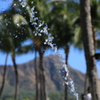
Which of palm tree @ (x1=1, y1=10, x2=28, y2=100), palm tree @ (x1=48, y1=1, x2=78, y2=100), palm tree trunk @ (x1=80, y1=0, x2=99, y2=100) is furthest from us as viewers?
palm tree @ (x1=48, y1=1, x2=78, y2=100)

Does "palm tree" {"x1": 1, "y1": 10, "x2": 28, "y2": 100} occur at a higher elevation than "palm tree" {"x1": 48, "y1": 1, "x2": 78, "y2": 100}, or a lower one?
lower

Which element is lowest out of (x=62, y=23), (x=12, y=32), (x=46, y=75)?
(x=46, y=75)

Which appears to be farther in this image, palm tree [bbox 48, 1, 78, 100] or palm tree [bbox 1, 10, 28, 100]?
palm tree [bbox 48, 1, 78, 100]

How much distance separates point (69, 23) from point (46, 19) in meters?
2.34

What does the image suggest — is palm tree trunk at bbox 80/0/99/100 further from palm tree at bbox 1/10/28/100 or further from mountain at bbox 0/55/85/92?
mountain at bbox 0/55/85/92

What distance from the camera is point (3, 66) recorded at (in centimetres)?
2266

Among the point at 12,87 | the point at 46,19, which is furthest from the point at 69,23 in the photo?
the point at 12,87

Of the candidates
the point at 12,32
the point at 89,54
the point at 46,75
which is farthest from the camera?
the point at 46,75

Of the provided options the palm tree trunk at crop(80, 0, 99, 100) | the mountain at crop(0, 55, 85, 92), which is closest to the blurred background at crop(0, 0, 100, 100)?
the mountain at crop(0, 55, 85, 92)

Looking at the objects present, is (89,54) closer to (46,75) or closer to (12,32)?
(12,32)

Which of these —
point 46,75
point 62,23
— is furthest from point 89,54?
point 46,75

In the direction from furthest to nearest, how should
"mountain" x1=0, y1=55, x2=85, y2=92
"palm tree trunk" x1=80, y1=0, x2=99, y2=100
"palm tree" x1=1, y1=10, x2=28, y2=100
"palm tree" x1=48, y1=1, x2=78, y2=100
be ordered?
"mountain" x1=0, y1=55, x2=85, y2=92 → "palm tree" x1=48, y1=1, x2=78, y2=100 → "palm tree" x1=1, y1=10, x2=28, y2=100 → "palm tree trunk" x1=80, y1=0, x2=99, y2=100

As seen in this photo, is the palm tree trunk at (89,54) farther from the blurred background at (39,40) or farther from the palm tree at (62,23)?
the palm tree at (62,23)

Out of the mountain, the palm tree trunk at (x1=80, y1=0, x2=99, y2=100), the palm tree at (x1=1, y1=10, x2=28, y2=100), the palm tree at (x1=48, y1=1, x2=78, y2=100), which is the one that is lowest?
the palm tree trunk at (x1=80, y1=0, x2=99, y2=100)
